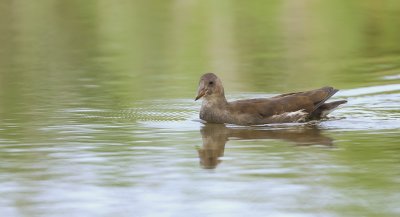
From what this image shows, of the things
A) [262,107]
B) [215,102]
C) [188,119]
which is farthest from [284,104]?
[188,119]

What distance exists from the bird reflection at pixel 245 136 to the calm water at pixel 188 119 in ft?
0.08

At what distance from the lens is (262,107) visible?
48.9 ft

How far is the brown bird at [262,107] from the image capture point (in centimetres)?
1485

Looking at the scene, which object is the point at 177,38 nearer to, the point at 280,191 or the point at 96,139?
the point at 96,139

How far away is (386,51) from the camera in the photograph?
23094 mm

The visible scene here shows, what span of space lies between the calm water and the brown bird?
21cm

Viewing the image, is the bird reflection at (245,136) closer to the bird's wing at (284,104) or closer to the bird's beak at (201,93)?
the bird's wing at (284,104)

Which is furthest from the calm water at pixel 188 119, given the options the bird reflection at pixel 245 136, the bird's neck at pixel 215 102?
the bird's neck at pixel 215 102

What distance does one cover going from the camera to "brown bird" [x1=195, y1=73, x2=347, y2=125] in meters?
14.9

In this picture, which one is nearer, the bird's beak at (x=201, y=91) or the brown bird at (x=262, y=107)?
the brown bird at (x=262, y=107)

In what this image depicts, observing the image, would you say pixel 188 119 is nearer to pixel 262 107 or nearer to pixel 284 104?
pixel 262 107

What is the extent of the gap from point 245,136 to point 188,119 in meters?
1.68

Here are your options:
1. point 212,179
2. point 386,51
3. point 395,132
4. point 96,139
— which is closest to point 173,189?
point 212,179

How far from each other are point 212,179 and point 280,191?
89 centimetres
